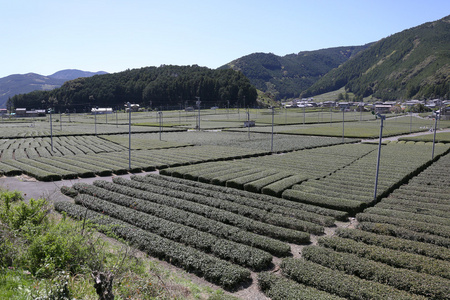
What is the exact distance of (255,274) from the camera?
12.1 m

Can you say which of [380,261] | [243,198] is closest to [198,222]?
[243,198]

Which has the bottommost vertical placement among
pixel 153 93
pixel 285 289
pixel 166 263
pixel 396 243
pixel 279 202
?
pixel 166 263

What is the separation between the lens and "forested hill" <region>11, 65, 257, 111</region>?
591ft

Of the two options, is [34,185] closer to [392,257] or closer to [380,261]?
[380,261]

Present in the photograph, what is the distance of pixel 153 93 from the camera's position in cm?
18725

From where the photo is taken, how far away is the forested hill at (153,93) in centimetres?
18000

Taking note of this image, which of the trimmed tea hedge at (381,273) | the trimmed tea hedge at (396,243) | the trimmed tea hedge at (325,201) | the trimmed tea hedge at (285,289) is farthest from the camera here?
the trimmed tea hedge at (325,201)

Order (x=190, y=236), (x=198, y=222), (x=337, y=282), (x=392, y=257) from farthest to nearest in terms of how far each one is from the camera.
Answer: (x=198, y=222), (x=190, y=236), (x=392, y=257), (x=337, y=282)

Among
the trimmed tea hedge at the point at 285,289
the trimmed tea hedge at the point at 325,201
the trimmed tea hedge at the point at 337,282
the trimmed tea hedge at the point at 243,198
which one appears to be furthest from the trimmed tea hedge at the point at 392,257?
the trimmed tea hedge at the point at 325,201

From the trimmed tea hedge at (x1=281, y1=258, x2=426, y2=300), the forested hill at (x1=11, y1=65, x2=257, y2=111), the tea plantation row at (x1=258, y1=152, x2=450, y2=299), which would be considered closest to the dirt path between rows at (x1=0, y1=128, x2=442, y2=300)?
the tea plantation row at (x1=258, y1=152, x2=450, y2=299)

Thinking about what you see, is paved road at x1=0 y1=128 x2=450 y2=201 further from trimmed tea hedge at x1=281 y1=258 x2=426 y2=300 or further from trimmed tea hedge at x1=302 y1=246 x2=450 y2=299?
trimmed tea hedge at x1=302 y1=246 x2=450 y2=299

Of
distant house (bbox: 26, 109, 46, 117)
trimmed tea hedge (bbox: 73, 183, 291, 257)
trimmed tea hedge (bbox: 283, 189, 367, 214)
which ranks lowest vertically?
trimmed tea hedge (bbox: 73, 183, 291, 257)

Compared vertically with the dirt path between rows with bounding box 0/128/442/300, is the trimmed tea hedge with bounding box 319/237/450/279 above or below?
above

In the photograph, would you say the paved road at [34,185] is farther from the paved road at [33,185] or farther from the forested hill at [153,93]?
the forested hill at [153,93]
